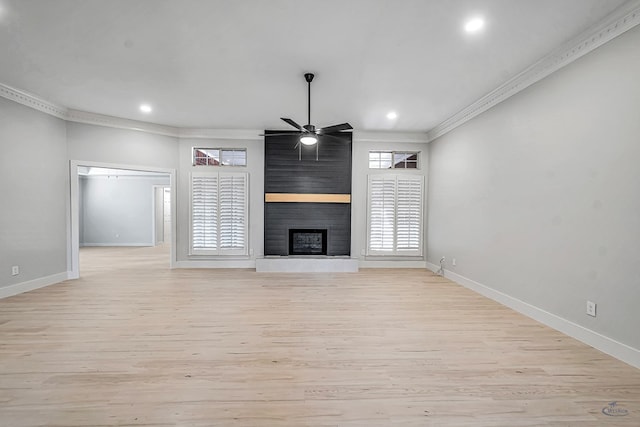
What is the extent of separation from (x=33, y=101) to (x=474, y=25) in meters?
6.16

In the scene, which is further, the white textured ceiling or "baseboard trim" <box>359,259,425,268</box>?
"baseboard trim" <box>359,259,425,268</box>

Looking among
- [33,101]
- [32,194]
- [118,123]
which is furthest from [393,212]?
[33,101]

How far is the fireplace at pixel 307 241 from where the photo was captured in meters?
6.09

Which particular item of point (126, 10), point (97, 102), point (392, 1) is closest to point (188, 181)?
point (97, 102)

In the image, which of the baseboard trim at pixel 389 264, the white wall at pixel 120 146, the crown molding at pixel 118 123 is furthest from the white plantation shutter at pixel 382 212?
the crown molding at pixel 118 123

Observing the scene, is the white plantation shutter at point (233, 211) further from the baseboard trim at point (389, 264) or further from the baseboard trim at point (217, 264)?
the baseboard trim at point (389, 264)

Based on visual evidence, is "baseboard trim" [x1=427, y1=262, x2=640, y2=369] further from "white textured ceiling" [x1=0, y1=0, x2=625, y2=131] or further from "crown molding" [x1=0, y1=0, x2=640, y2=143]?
"white textured ceiling" [x1=0, y1=0, x2=625, y2=131]

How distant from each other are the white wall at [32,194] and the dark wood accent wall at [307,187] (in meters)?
3.57

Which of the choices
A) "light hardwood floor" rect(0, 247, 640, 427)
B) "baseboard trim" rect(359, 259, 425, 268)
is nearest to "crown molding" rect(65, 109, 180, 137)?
"light hardwood floor" rect(0, 247, 640, 427)

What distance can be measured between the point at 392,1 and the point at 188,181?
5.19m

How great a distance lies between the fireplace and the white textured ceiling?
2632 mm

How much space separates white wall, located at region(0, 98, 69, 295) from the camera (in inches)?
158

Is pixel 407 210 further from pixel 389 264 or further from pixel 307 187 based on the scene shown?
pixel 307 187

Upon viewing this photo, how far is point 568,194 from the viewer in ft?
9.55
